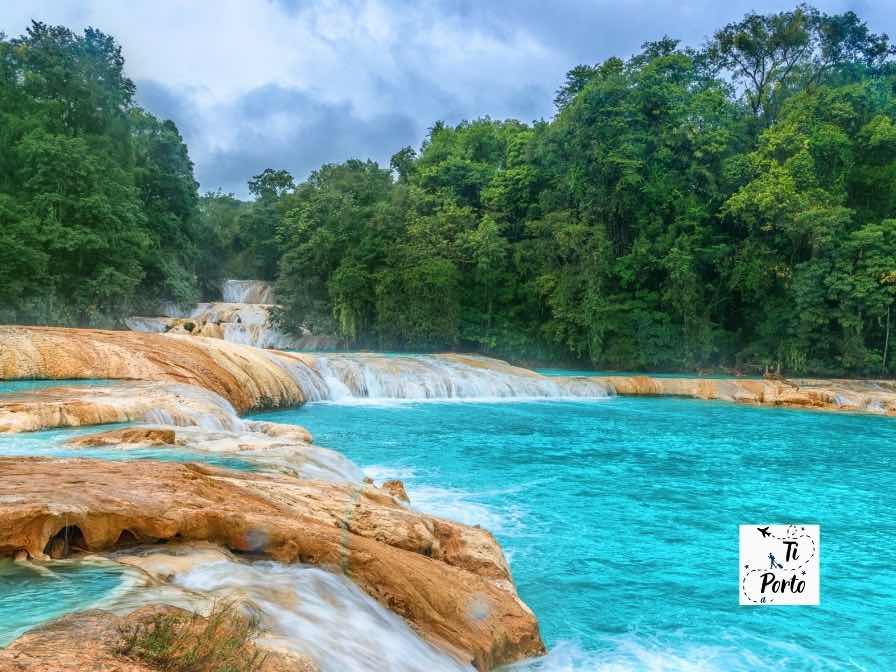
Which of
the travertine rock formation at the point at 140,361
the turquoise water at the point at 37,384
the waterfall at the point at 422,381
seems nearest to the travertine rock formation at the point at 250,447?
the turquoise water at the point at 37,384

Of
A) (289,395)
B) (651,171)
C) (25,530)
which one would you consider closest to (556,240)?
(651,171)

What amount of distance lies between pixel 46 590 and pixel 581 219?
26277 mm

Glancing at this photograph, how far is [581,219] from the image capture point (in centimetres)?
2742

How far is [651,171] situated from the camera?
86.0ft

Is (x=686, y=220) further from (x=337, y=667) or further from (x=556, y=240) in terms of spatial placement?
(x=337, y=667)

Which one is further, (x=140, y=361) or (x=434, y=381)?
(x=434, y=381)

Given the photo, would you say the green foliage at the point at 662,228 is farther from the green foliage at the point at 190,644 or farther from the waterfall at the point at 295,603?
the green foliage at the point at 190,644

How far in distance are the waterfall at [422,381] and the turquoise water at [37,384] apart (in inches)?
195

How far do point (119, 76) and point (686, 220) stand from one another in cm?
2410

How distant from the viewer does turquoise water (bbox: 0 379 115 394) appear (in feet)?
32.5

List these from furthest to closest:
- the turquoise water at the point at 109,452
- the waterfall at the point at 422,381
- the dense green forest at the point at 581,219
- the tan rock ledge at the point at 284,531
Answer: the dense green forest at the point at 581,219 < the waterfall at the point at 422,381 < the turquoise water at the point at 109,452 < the tan rock ledge at the point at 284,531

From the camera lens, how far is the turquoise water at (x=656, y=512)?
15.1ft

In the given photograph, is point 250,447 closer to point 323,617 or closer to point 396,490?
point 396,490

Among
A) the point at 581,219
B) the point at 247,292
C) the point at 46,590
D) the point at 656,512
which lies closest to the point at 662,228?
the point at 581,219
